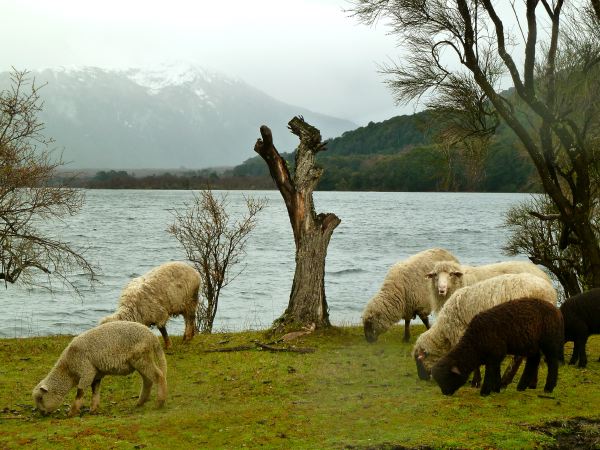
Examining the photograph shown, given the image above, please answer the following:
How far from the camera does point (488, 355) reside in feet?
31.7

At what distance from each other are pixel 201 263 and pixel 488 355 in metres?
14.8

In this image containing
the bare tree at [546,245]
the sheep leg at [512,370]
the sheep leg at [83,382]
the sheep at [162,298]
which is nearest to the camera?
the sheep leg at [83,382]

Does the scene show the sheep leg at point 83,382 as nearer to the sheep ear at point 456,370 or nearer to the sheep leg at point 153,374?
the sheep leg at point 153,374

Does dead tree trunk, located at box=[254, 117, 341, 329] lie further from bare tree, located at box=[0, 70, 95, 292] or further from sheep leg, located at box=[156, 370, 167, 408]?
sheep leg, located at box=[156, 370, 167, 408]

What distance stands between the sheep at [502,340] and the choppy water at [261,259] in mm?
11699

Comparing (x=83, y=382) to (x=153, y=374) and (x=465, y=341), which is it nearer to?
(x=153, y=374)

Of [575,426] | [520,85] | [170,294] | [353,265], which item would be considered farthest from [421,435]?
[353,265]

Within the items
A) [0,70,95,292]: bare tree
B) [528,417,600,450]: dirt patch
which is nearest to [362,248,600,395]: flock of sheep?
[528,417,600,450]: dirt patch

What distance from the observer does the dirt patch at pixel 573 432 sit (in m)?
7.88

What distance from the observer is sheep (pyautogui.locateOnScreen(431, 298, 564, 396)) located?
9.51 metres

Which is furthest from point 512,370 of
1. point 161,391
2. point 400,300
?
point 161,391

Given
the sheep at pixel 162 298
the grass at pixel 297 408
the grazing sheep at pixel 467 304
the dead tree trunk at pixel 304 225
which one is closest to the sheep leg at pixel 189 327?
the sheep at pixel 162 298

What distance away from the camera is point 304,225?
53.4 ft

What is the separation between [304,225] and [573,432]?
8828 millimetres
